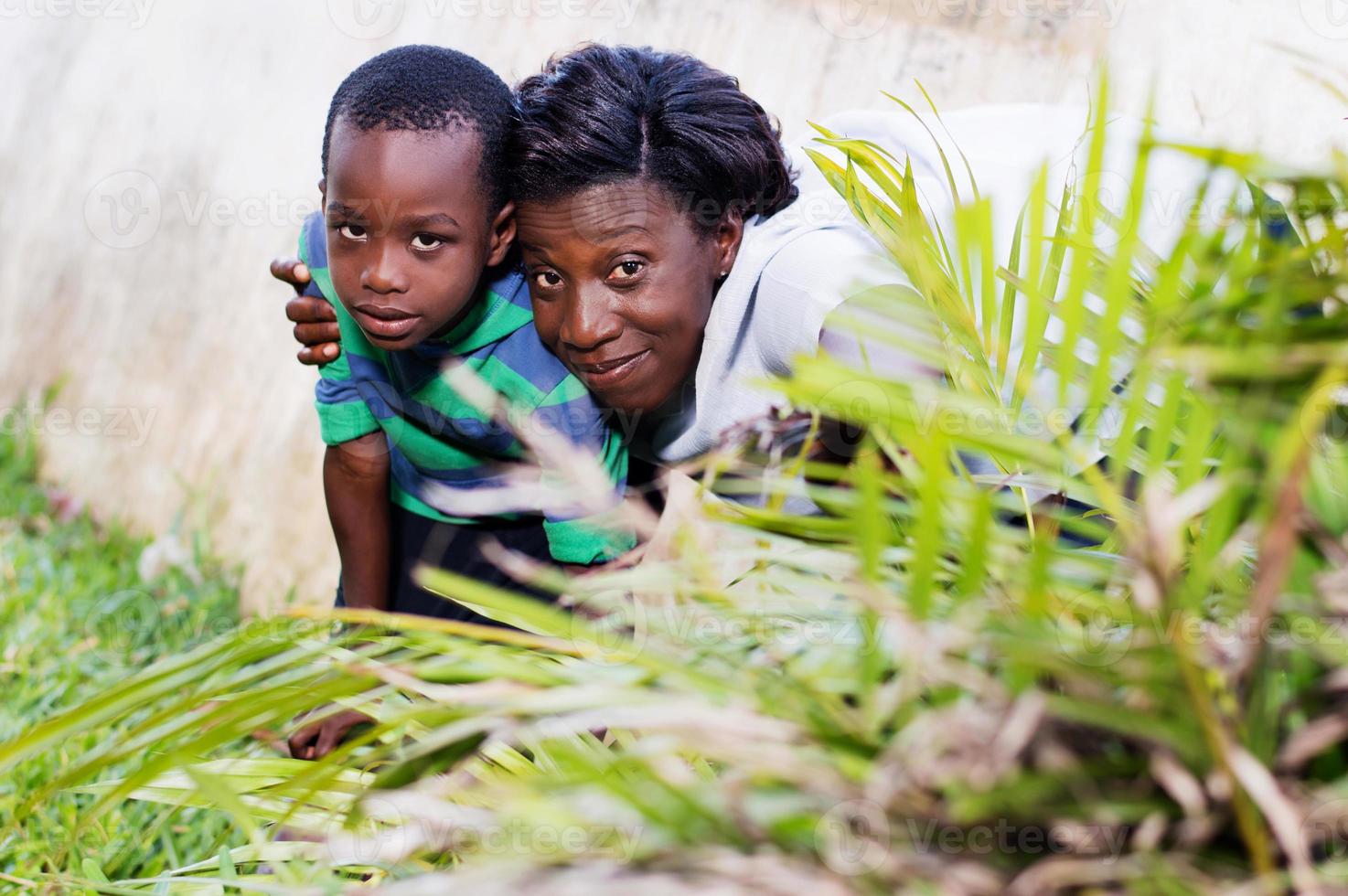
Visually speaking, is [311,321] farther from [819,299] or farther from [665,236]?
[819,299]

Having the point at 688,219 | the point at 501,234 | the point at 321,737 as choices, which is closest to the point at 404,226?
the point at 501,234

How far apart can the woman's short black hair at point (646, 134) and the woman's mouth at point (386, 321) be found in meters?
0.22

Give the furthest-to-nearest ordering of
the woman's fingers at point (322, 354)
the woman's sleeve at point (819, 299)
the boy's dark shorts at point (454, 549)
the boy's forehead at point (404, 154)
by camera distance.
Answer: the boy's dark shorts at point (454, 549) → the woman's fingers at point (322, 354) → the boy's forehead at point (404, 154) → the woman's sleeve at point (819, 299)

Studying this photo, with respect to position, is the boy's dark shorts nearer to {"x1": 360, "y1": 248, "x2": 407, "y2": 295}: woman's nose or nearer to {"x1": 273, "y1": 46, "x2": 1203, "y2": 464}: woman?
{"x1": 273, "y1": 46, "x2": 1203, "y2": 464}: woman

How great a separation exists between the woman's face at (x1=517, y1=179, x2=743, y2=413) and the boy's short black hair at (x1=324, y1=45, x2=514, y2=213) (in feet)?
0.30

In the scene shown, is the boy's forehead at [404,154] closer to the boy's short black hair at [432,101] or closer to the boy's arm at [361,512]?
the boy's short black hair at [432,101]

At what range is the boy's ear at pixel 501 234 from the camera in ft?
4.98

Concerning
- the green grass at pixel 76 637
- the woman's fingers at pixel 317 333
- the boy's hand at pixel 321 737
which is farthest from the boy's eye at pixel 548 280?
the green grass at pixel 76 637

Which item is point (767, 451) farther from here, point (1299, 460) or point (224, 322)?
point (224, 322)

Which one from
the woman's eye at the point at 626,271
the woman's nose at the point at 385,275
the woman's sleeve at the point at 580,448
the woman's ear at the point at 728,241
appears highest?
the woman's ear at the point at 728,241

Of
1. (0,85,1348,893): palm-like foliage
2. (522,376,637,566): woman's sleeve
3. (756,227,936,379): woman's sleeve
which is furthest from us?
(522,376,637,566): woman's sleeve

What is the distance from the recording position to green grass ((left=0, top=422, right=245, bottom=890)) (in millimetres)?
1661

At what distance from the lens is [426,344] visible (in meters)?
1.65

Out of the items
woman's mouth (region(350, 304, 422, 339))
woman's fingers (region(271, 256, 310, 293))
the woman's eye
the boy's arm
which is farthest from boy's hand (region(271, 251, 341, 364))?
the woman's eye
